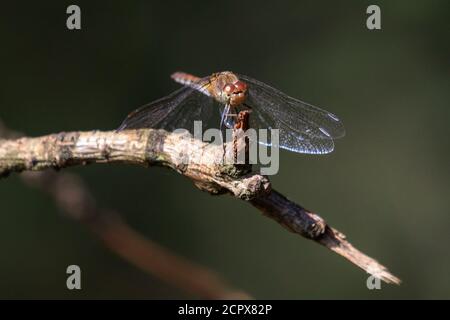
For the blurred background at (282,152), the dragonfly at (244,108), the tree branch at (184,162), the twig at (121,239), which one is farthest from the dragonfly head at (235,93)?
the blurred background at (282,152)

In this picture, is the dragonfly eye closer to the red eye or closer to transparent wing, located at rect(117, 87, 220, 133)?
the red eye

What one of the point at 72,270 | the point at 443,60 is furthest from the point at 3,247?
the point at 443,60

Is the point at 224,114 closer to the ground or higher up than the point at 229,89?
closer to the ground

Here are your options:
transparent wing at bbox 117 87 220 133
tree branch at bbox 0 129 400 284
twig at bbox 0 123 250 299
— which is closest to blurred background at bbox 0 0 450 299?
twig at bbox 0 123 250 299

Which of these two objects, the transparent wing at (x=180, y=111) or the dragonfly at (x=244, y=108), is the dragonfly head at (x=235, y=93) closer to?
the dragonfly at (x=244, y=108)


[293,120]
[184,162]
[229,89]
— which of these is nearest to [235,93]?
[229,89]

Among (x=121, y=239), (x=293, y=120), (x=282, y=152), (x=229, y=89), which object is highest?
(x=282, y=152)

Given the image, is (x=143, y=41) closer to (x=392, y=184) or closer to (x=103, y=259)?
(x=103, y=259)

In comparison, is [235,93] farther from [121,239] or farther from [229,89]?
[121,239]
